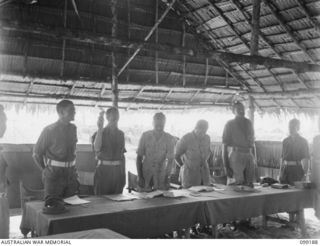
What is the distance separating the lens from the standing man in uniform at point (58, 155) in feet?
12.0

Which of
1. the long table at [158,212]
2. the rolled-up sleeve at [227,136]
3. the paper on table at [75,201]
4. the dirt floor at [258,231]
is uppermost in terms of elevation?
the rolled-up sleeve at [227,136]

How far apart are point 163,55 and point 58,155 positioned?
19.3 ft

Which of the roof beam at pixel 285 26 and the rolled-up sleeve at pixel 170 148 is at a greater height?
the roof beam at pixel 285 26

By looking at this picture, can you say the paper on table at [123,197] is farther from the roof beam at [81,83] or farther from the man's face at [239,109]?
the roof beam at [81,83]

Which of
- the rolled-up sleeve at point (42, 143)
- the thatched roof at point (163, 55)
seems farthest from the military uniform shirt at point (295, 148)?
the rolled-up sleeve at point (42, 143)

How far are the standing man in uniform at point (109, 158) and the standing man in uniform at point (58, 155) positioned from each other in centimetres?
54

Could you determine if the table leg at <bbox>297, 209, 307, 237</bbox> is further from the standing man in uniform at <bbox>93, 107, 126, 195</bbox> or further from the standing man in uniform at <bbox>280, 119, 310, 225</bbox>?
the standing man in uniform at <bbox>93, 107, 126, 195</bbox>

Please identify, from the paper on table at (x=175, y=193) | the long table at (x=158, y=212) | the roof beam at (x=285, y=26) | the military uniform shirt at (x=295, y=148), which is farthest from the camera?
the roof beam at (x=285, y=26)

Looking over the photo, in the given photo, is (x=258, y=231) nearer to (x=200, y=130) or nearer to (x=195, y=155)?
(x=195, y=155)

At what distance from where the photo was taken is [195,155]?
4.84 metres

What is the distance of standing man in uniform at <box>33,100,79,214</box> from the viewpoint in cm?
365

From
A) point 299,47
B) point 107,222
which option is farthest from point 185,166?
point 299,47

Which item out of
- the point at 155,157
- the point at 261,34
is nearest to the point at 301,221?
the point at 155,157

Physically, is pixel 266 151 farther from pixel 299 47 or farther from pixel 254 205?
pixel 254 205
